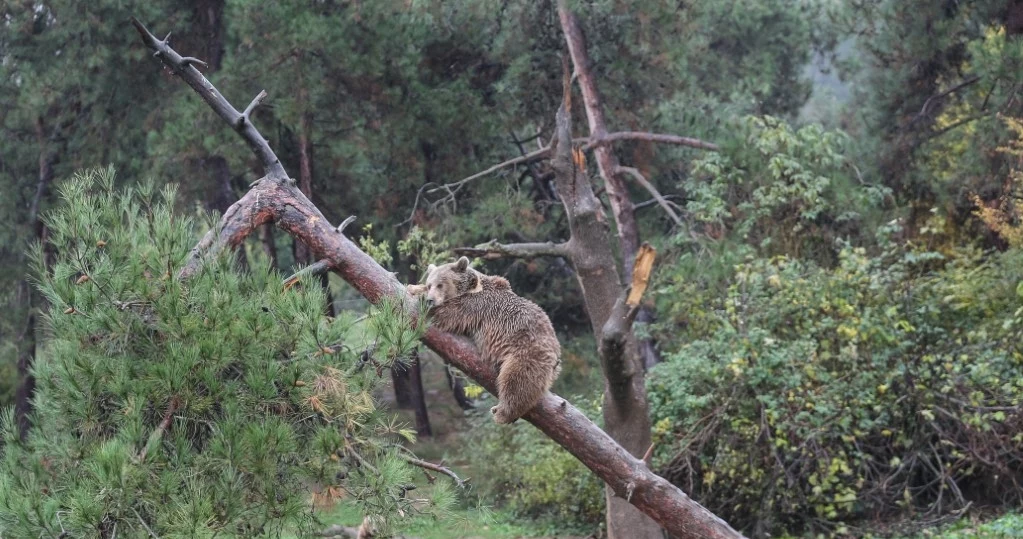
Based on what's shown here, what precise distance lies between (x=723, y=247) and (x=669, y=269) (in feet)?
2.14

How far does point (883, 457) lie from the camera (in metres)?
10.5

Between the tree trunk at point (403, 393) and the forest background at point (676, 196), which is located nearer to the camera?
the forest background at point (676, 196)

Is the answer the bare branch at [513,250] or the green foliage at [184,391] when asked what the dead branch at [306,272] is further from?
the bare branch at [513,250]

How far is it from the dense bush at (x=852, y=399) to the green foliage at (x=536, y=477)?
4.02ft

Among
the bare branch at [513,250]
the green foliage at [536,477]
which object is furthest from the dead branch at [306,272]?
the green foliage at [536,477]

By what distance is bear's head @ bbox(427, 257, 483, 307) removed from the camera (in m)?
5.81

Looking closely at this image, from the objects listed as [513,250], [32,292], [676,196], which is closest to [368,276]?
[513,250]

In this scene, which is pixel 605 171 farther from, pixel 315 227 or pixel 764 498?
pixel 315 227

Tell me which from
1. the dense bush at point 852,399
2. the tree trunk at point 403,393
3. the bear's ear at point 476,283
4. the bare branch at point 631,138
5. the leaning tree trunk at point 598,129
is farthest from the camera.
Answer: the tree trunk at point 403,393

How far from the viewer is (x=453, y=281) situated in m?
5.98

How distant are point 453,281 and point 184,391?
2.03 m

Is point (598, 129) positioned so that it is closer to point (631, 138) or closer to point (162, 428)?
point (631, 138)

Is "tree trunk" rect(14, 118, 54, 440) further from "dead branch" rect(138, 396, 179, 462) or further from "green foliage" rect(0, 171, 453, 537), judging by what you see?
"dead branch" rect(138, 396, 179, 462)

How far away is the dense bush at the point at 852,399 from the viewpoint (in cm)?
994
